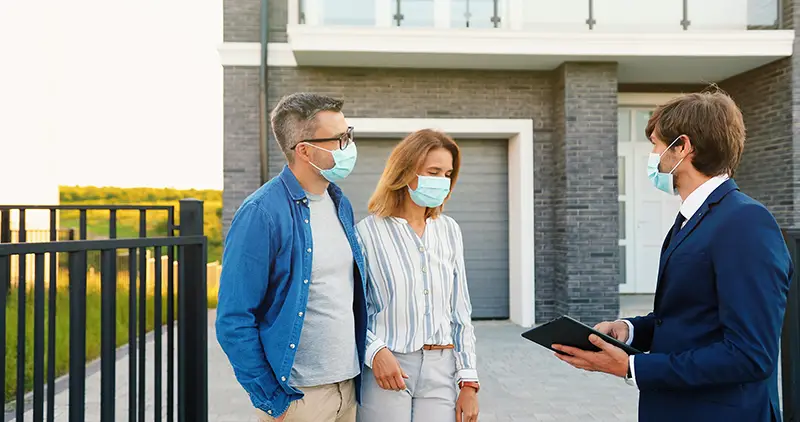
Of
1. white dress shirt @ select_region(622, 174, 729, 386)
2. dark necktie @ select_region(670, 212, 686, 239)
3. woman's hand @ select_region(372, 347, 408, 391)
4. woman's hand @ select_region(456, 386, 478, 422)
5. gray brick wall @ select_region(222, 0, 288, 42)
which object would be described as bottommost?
woman's hand @ select_region(456, 386, 478, 422)

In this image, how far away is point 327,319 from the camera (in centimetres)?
243

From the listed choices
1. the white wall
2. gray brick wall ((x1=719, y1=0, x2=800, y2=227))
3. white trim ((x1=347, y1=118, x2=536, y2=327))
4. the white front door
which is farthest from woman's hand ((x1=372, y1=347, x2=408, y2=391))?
the white wall

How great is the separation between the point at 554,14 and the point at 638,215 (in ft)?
13.9

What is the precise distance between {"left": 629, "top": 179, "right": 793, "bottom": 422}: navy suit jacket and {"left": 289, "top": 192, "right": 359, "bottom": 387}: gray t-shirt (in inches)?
39.5

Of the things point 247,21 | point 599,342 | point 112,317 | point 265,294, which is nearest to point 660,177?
point 599,342

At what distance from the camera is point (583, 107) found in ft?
31.4

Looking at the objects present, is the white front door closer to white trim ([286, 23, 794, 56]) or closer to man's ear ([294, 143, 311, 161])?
white trim ([286, 23, 794, 56])

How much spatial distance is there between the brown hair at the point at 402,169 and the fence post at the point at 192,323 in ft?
2.95

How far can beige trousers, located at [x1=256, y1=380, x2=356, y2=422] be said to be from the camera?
2.37 meters

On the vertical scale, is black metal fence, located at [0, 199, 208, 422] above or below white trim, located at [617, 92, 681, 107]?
below

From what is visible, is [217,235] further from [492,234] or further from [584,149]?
[584,149]

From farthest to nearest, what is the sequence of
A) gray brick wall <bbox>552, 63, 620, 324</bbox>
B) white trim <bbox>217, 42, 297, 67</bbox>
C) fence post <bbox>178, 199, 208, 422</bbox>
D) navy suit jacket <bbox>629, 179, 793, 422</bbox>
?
1. white trim <bbox>217, 42, 297, 67</bbox>
2. gray brick wall <bbox>552, 63, 620, 324</bbox>
3. fence post <bbox>178, 199, 208, 422</bbox>
4. navy suit jacket <bbox>629, 179, 793, 422</bbox>

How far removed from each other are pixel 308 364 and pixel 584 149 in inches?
310

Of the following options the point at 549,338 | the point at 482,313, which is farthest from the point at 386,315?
the point at 482,313
